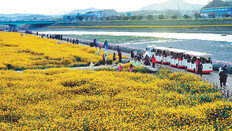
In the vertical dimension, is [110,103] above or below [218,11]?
below

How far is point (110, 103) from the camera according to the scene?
53.1 ft

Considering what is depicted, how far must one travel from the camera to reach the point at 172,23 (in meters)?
108

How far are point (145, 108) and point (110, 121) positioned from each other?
2670 mm

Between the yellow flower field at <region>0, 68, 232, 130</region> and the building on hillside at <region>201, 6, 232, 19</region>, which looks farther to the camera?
the building on hillside at <region>201, 6, 232, 19</region>

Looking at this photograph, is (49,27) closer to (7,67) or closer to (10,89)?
(7,67)

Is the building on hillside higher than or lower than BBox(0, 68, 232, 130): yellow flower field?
higher

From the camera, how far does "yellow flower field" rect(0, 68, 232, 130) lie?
13.5 metres

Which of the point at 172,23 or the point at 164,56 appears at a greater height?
the point at 172,23

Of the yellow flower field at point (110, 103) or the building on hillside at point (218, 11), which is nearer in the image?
the yellow flower field at point (110, 103)

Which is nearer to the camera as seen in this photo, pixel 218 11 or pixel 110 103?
pixel 110 103

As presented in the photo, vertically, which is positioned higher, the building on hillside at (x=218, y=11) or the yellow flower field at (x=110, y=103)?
the building on hillside at (x=218, y=11)

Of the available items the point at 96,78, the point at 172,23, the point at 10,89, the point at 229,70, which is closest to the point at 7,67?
Answer: the point at 10,89

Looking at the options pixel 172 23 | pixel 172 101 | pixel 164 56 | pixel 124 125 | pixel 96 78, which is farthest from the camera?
pixel 172 23

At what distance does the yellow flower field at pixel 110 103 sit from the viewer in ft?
44.1
